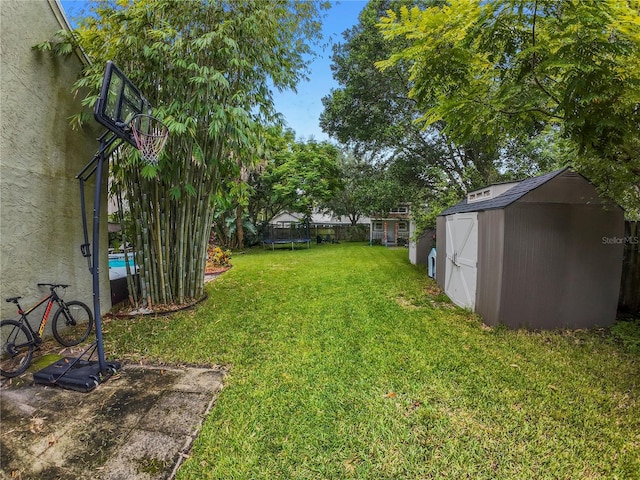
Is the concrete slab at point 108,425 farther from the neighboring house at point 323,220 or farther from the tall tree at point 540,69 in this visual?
the neighboring house at point 323,220

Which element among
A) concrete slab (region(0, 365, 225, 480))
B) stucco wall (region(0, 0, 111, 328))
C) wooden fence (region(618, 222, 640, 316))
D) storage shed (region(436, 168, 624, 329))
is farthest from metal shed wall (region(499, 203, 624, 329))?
stucco wall (region(0, 0, 111, 328))

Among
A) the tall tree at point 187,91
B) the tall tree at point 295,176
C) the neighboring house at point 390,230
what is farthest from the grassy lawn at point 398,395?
the neighboring house at point 390,230

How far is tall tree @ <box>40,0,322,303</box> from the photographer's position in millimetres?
3533

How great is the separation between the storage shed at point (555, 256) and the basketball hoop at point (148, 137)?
4.21 metres

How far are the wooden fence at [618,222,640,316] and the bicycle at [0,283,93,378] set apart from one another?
294 inches

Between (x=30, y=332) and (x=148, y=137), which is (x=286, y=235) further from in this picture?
(x=30, y=332)

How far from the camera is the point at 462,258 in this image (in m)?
4.83

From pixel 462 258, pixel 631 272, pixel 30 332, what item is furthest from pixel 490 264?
pixel 30 332

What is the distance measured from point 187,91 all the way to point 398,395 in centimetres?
447

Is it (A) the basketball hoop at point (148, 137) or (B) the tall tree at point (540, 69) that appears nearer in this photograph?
(B) the tall tree at point (540, 69)

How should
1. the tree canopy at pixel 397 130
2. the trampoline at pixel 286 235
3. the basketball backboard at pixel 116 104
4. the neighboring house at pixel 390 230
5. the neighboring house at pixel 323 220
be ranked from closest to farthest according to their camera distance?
the basketball backboard at pixel 116 104, the tree canopy at pixel 397 130, the trampoline at pixel 286 235, the neighboring house at pixel 390 230, the neighboring house at pixel 323 220

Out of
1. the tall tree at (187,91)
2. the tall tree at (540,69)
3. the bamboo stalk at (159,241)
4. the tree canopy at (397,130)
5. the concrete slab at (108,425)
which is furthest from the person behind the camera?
the tree canopy at (397,130)

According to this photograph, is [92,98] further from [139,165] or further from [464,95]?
[464,95]

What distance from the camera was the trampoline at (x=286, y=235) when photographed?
14462 mm
